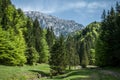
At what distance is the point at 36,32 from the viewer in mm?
112438

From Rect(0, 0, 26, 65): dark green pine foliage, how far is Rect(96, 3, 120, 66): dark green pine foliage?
76.3 feet

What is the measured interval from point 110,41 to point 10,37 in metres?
28.2

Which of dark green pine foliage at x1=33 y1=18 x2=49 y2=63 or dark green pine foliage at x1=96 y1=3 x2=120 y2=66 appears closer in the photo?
dark green pine foliage at x1=96 y1=3 x2=120 y2=66

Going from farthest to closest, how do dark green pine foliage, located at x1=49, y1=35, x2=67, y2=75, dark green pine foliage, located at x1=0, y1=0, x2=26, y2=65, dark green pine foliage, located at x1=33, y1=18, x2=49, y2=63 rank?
1. dark green pine foliage, located at x1=33, y1=18, x2=49, y2=63
2. dark green pine foliage, located at x1=0, y1=0, x2=26, y2=65
3. dark green pine foliage, located at x1=49, y1=35, x2=67, y2=75

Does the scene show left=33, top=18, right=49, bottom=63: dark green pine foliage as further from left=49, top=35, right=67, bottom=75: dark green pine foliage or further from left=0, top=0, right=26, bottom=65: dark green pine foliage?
left=49, top=35, right=67, bottom=75: dark green pine foliage

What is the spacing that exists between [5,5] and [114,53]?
34054 mm

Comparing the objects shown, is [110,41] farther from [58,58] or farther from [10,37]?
[10,37]

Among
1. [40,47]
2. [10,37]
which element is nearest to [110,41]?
[10,37]

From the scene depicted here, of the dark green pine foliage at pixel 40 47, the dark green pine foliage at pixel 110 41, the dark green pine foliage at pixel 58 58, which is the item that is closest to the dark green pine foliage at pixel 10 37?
the dark green pine foliage at pixel 58 58

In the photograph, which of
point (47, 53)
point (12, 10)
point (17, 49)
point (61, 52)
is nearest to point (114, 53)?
point (61, 52)

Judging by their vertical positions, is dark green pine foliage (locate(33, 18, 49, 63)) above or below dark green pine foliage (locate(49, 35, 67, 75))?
above

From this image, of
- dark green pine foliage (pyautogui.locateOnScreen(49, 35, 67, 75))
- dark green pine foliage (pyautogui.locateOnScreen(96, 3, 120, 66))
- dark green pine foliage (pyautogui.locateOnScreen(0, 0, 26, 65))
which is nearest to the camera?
dark green pine foliage (pyautogui.locateOnScreen(49, 35, 67, 75))

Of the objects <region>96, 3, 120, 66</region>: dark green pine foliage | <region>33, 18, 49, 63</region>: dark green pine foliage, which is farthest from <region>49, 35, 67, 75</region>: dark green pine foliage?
<region>33, 18, 49, 63</region>: dark green pine foliage

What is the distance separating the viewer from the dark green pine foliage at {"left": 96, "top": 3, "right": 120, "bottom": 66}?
224 feet
